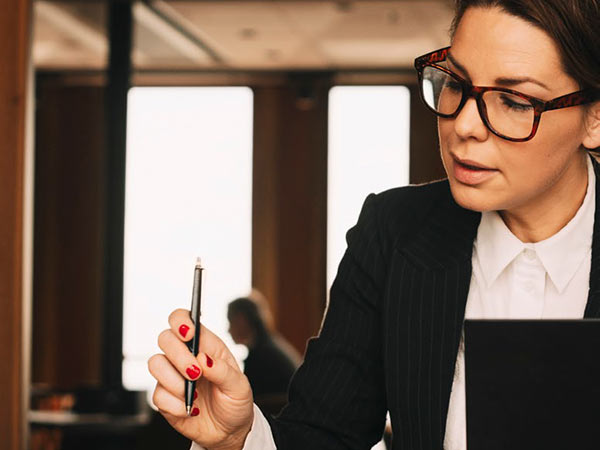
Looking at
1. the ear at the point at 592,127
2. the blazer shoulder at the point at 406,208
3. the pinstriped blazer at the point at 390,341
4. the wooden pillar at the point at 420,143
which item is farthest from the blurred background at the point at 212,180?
A: the ear at the point at 592,127

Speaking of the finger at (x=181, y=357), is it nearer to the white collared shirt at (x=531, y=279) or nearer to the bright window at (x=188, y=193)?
the white collared shirt at (x=531, y=279)

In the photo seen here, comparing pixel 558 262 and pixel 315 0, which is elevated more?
pixel 315 0

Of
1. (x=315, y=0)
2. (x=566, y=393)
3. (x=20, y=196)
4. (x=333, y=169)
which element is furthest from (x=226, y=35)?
(x=566, y=393)

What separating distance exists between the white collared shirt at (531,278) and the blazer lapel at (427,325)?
0.11ft

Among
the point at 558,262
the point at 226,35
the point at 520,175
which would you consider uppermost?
the point at 226,35

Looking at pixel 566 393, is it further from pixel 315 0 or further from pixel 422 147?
pixel 422 147

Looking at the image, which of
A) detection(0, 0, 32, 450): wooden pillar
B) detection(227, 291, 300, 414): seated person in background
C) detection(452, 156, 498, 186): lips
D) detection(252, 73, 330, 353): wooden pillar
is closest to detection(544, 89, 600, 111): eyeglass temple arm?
detection(452, 156, 498, 186): lips

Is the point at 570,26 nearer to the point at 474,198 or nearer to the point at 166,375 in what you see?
the point at 474,198

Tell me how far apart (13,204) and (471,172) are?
1.29 metres

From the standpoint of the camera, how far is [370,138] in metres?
9.05

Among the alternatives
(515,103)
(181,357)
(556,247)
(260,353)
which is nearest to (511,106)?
(515,103)

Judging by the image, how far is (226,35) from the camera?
7.42m

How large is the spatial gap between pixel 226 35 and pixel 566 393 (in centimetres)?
696

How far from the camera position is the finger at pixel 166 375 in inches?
38.8
